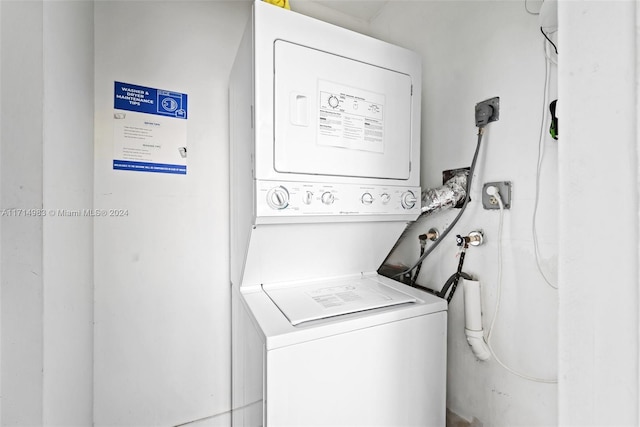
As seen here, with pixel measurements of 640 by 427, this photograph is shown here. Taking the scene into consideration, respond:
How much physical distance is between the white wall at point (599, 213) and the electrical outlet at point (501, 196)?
2.99 feet

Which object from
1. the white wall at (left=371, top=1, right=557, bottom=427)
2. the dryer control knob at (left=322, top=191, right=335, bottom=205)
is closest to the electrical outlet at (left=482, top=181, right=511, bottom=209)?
the white wall at (left=371, top=1, right=557, bottom=427)

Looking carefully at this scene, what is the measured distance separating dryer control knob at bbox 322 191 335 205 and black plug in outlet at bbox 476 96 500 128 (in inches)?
31.4

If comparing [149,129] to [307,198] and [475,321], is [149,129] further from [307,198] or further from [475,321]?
[475,321]

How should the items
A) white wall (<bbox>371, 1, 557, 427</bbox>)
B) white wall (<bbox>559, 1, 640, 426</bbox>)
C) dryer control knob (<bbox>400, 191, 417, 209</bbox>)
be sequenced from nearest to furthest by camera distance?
white wall (<bbox>559, 1, 640, 426</bbox>), white wall (<bbox>371, 1, 557, 427</bbox>), dryer control knob (<bbox>400, 191, 417, 209</bbox>)

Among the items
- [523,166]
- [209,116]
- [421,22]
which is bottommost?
[523,166]

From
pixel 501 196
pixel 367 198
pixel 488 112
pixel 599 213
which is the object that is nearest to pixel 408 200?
pixel 367 198

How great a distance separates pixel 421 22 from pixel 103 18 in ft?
5.77

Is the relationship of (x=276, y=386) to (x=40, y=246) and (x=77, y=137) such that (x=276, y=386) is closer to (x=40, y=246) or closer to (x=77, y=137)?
(x=40, y=246)

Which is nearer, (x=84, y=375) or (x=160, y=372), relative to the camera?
(x=84, y=375)

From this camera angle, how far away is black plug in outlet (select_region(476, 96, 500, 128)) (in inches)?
50.9

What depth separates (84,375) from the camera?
129 centimetres

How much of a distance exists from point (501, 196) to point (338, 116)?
0.82m

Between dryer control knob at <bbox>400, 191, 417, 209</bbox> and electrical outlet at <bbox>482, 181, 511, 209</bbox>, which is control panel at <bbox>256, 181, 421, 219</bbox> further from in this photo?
electrical outlet at <bbox>482, 181, 511, 209</bbox>

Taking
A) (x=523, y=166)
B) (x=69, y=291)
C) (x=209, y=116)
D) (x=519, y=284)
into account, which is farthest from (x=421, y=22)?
(x=69, y=291)
